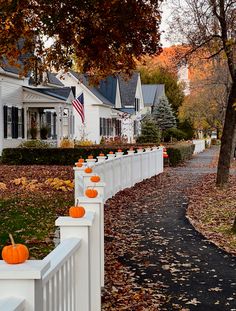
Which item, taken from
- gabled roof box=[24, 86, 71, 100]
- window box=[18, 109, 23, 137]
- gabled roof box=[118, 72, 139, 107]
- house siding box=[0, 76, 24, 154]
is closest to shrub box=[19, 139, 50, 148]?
house siding box=[0, 76, 24, 154]

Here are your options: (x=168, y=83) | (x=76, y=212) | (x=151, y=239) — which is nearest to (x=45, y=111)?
(x=151, y=239)

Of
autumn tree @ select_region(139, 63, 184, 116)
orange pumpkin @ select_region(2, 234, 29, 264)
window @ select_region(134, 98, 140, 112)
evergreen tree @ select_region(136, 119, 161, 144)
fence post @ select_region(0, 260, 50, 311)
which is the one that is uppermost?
autumn tree @ select_region(139, 63, 184, 116)

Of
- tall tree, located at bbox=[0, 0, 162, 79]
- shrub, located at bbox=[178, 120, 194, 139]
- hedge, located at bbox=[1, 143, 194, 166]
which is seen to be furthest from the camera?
shrub, located at bbox=[178, 120, 194, 139]

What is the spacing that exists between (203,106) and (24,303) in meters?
60.9

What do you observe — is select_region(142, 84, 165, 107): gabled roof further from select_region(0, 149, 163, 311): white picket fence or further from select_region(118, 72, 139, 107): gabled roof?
select_region(0, 149, 163, 311): white picket fence

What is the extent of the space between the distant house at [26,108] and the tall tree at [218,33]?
1013 centimetres

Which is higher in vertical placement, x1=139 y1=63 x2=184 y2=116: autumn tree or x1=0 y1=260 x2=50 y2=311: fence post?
x1=139 y1=63 x2=184 y2=116: autumn tree

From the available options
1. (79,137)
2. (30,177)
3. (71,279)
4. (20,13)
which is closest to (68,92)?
(79,137)

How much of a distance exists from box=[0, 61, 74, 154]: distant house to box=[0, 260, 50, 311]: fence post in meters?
24.7

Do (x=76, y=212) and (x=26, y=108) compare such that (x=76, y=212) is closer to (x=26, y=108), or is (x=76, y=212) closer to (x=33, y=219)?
(x=33, y=219)

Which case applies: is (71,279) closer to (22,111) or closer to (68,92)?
(22,111)

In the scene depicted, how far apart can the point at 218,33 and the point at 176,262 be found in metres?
13.3

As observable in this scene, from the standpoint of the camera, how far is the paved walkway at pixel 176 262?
670cm

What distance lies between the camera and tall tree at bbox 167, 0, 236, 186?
61.0ft
